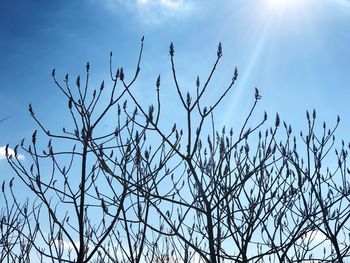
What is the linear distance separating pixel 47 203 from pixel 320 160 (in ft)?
10.2

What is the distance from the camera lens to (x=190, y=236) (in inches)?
192

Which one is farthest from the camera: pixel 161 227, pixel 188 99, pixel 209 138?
pixel 161 227

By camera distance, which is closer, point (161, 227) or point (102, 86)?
point (102, 86)

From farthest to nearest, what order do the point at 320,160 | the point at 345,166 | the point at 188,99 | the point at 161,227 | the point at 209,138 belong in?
the point at 161,227
the point at 345,166
the point at 320,160
the point at 209,138
the point at 188,99

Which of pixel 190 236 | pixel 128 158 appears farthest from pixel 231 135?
pixel 190 236

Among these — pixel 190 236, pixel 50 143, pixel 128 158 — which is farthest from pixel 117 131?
pixel 190 236

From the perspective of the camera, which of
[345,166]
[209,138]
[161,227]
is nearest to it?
[209,138]

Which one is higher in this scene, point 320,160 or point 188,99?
point 320,160

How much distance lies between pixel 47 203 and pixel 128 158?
0.73 m

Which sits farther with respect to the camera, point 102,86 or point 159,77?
point 102,86

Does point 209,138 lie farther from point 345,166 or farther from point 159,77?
point 345,166

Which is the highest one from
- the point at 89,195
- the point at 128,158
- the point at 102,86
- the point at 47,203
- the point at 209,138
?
the point at 102,86

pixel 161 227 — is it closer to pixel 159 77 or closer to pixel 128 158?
pixel 128 158

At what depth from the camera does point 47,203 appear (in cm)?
259
